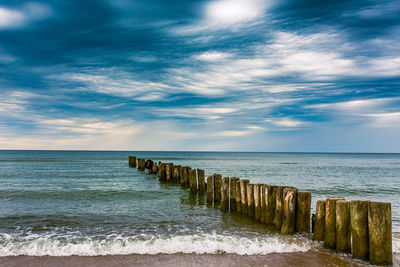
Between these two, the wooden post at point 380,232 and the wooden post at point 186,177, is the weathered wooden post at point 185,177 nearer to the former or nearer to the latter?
the wooden post at point 186,177

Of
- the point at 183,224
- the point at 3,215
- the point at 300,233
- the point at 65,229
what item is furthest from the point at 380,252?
the point at 3,215

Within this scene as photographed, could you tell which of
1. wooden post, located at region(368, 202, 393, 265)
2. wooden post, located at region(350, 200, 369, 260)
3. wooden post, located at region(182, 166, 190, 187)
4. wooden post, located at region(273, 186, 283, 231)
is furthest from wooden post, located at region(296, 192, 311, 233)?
wooden post, located at region(182, 166, 190, 187)

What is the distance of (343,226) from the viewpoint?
6.39 m

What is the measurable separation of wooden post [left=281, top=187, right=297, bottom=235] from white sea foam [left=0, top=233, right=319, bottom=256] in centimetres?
32

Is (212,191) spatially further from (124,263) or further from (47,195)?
(47,195)

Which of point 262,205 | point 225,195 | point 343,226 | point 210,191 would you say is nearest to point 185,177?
point 210,191

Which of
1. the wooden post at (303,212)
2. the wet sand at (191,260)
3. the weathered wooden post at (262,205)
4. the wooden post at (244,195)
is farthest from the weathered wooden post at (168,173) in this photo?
the wet sand at (191,260)

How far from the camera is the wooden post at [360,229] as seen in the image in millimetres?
5953

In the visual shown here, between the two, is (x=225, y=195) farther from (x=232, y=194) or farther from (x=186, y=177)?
(x=186, y=177)

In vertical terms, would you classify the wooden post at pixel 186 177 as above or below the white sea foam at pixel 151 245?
above

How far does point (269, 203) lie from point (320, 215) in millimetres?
1847

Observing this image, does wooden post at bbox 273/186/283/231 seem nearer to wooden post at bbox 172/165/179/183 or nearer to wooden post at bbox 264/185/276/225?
wooden post at bbox 264/185/276/225

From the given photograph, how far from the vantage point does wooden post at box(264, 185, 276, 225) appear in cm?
850

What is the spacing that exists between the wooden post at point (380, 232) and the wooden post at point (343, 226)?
0.57 m
